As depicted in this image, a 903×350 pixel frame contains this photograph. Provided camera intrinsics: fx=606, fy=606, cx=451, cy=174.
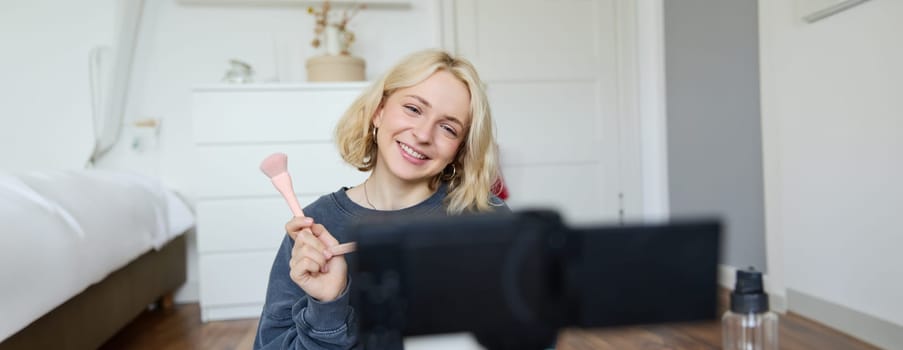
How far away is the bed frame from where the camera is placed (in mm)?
1341

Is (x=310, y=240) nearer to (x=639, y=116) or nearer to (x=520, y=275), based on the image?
(x=520, y=275)

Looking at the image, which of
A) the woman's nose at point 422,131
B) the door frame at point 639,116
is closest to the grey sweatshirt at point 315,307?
the woman's nose at point 422,131

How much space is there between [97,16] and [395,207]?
2289mm

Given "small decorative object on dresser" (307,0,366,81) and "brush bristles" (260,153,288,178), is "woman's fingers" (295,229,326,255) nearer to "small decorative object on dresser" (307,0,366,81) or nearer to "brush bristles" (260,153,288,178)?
"brush bristles" (260,153,288,178)

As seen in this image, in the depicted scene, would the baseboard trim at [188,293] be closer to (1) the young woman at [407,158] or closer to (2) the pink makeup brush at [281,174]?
(1) the young woman at [407,158]

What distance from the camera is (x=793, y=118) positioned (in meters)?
2.05

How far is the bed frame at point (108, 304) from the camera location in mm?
1341

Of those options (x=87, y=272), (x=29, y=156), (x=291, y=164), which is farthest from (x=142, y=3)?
(x=87, y=272)

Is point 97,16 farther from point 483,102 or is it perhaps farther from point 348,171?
point 483,102

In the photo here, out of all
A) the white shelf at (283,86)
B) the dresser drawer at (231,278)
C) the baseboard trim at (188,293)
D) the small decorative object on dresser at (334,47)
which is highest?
the small decorative object on dresser at (334,47)

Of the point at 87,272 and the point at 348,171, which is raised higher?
the point at 348,171

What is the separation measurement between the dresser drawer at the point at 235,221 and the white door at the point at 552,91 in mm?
1051

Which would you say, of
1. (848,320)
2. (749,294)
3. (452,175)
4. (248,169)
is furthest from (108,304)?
(848,320)

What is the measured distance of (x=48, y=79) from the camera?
258 centimetres
